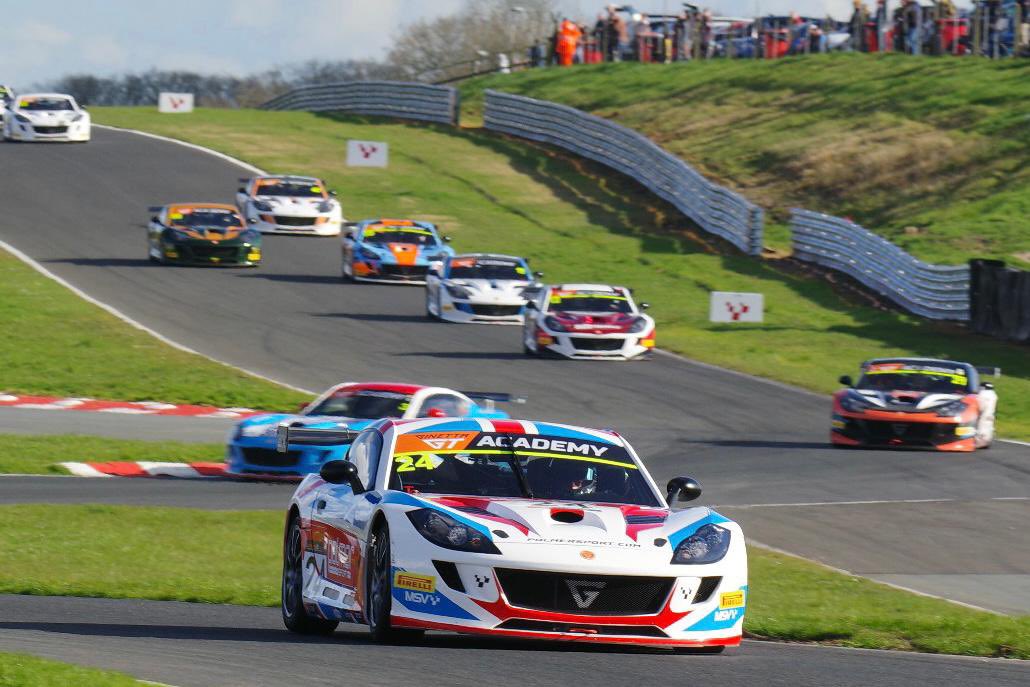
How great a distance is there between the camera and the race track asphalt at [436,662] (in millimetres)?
7797

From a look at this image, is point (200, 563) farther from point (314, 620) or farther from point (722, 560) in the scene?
point (722, 560)

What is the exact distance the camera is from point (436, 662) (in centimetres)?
823

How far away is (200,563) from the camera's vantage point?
14203 millimetres

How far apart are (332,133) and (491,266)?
28.7m

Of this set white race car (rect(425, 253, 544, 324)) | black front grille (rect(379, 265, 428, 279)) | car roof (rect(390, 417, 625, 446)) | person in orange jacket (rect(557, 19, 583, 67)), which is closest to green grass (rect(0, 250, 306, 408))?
white race car (rect(425, 253, 544, 324))

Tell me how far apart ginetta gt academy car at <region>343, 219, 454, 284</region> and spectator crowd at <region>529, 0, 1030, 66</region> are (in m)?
20.0

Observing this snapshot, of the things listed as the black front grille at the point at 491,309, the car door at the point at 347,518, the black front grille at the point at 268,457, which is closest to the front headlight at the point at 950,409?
the black front grille at the point at 268,457

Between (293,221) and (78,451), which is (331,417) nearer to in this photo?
(78,451)

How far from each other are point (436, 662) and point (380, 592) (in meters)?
0.70

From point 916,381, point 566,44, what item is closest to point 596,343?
point 916,381

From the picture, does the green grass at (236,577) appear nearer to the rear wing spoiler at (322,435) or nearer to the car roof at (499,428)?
the car roof at (499,428)

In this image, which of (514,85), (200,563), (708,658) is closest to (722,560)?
(708,658)

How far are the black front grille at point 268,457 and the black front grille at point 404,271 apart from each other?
774 inches

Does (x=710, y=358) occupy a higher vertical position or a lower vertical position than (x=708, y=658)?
lower
